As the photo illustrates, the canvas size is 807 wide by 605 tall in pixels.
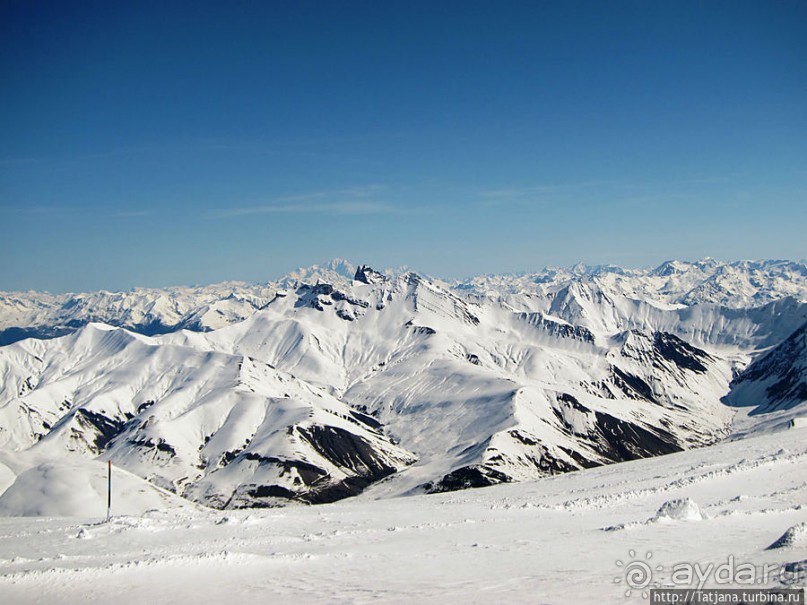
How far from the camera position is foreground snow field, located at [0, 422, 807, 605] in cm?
2669

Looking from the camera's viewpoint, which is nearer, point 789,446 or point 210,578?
point 210,578

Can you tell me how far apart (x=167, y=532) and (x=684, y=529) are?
41.9m

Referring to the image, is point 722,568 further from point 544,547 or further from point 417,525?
point 417,525

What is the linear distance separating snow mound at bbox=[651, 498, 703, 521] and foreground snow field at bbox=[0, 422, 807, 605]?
112mm

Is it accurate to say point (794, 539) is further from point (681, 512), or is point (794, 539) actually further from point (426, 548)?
point (426, 548)

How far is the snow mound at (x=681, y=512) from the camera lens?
40719 millimetres

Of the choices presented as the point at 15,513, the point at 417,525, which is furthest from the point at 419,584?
the point at 15,513

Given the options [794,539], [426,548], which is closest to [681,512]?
[794,539]

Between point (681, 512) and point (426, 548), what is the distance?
747 inches

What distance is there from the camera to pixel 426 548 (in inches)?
1517

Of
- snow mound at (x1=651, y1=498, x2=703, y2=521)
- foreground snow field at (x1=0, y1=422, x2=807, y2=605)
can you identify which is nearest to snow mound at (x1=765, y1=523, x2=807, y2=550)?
foreground snow field at (x1=0, y1=422, x2=807, y2=605)

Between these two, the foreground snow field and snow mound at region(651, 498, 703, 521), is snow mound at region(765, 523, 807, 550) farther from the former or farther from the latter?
snow mound at region(651, 498, 703, 521)

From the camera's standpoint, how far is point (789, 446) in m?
76.0

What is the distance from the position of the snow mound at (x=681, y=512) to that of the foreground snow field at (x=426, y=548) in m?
0.11
